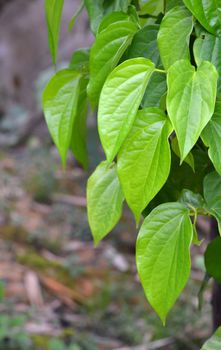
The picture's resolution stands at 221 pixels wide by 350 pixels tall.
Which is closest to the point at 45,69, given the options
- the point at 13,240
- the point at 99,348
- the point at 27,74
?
the point at 27,74

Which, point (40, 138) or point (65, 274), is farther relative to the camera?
point (40, 138)

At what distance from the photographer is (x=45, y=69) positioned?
16.6 feet

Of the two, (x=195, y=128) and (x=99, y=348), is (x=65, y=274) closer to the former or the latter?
(x=99, y=348)

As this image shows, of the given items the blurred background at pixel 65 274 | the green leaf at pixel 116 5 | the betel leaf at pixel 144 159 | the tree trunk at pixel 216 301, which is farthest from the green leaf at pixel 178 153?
the blurred background at pixel 65 274

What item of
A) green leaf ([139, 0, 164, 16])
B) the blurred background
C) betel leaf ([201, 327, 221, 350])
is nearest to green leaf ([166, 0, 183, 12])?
green leaf ([139, 0, 164, 16])

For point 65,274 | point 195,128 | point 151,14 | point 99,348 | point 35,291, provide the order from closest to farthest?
point 195,128
point 151,14
point 99,348
point 35,291
point 65,274

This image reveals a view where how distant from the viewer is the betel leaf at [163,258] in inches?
33.4

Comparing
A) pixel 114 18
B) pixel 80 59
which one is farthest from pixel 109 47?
pixel 80 59

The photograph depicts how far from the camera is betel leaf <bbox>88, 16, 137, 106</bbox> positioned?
2.97 feet

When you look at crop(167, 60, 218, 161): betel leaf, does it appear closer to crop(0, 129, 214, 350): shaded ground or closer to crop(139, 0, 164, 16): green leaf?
crop(139, 0, 164, 16): green leaf

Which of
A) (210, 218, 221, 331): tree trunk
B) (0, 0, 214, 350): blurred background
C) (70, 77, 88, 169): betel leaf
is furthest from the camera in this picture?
(0, 0, 214, 350): blurred background

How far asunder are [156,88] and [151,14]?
0.76 feet

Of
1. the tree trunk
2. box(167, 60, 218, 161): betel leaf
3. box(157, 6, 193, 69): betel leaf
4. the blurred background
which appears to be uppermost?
box(157, 6, 193, 69): betel leaf

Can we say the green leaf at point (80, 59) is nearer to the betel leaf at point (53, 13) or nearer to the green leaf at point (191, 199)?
the betel leaf at point (53, 13)
